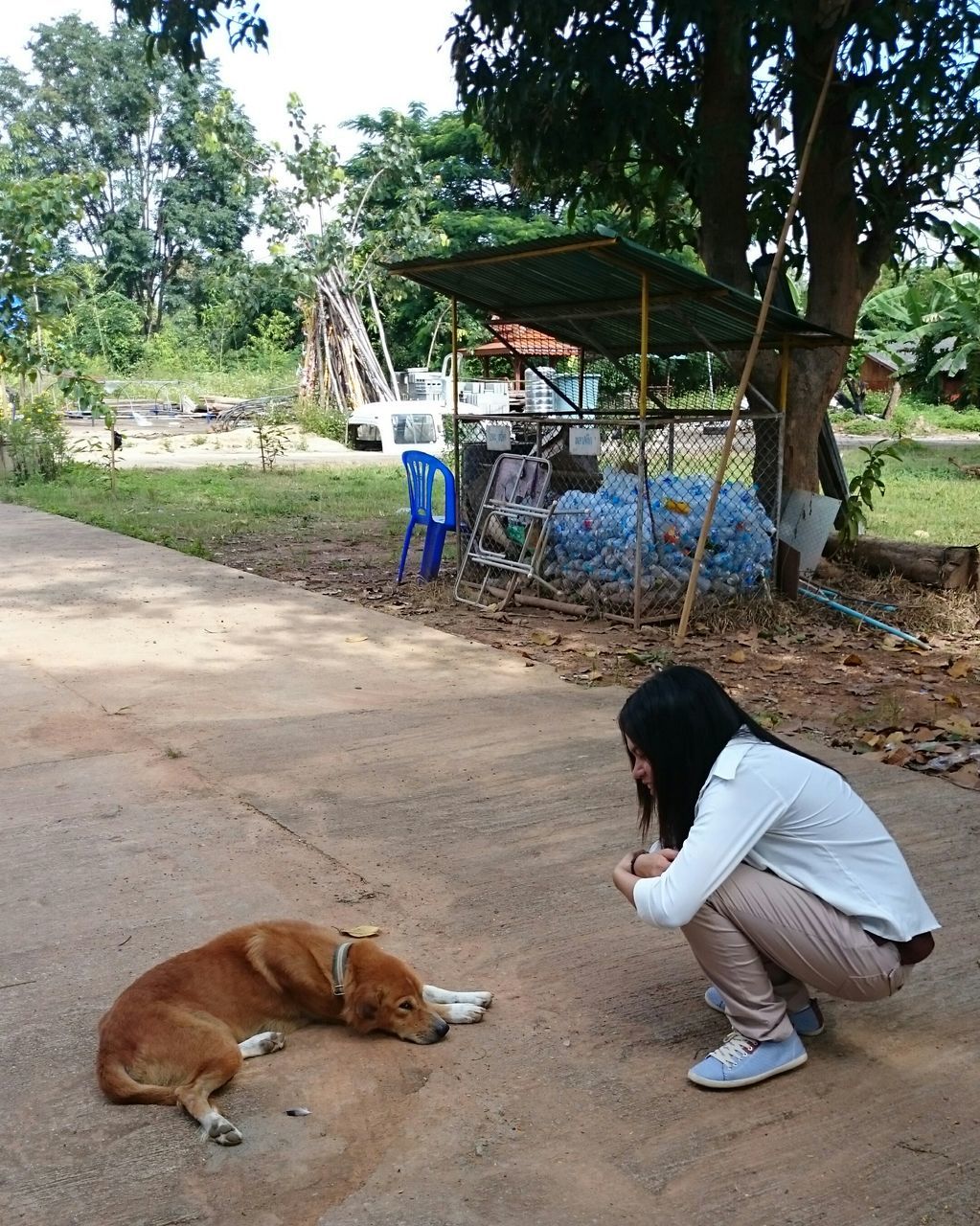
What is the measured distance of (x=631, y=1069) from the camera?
9.82ft

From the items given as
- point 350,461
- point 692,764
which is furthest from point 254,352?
point 692,764

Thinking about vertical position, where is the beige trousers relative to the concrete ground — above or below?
above

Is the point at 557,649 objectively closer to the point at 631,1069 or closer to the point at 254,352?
the point at 631,1069

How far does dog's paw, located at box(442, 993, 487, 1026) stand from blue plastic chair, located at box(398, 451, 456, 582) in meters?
6.95

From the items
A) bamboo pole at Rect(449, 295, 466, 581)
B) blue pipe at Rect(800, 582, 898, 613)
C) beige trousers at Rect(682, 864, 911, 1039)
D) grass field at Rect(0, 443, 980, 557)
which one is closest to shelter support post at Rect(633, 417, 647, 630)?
blue pipe at Rect(800, 582, 898, 613)

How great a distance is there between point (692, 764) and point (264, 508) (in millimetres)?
12856

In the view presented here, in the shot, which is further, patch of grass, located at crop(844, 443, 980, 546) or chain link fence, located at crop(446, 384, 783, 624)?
patch of grass, located at crop(844, 443, 980, 546)

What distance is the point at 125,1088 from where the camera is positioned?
280 centimetres

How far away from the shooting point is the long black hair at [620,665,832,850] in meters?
2.84

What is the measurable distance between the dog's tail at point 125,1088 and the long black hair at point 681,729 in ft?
4.31

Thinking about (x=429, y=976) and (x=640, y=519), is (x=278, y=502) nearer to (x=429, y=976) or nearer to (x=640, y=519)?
(x=640, y=519)

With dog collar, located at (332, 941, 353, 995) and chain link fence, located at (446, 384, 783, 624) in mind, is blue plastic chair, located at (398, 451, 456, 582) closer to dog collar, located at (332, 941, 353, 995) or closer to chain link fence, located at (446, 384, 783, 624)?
chain link fence, located at (446, 384, 783, 624)

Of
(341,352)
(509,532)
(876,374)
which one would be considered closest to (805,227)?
(509,532)

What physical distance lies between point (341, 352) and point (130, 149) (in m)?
26.8
